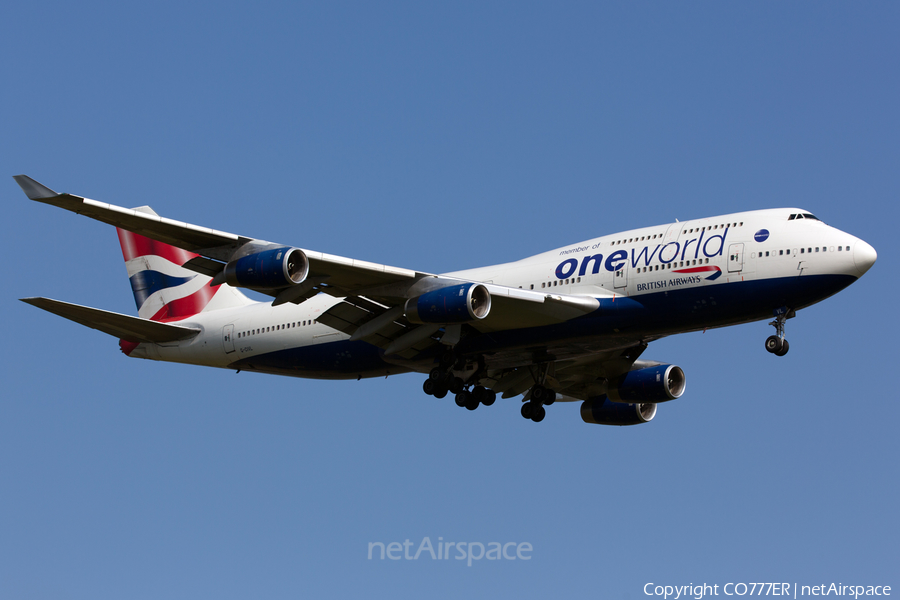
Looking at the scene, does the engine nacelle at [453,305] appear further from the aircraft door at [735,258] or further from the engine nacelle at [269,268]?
the aircraft door at [735,258]

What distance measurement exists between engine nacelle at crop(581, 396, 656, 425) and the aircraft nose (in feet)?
44.1

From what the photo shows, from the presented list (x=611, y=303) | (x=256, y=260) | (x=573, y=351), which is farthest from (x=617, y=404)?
(x=256, y=260)

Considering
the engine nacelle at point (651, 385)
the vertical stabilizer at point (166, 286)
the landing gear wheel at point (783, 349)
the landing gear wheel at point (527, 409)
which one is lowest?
the landing gear wheel at point (783, 349)

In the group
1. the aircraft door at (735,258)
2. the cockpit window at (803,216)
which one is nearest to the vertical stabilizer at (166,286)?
the aircraft door at (735,258)

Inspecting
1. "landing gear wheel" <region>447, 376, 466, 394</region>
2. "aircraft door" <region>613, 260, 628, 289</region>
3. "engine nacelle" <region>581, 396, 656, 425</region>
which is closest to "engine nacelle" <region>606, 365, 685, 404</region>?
"engine nacelle" <region>581, 396, 656, 425</region>

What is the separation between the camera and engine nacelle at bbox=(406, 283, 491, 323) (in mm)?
31078

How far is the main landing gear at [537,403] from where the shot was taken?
124 feet

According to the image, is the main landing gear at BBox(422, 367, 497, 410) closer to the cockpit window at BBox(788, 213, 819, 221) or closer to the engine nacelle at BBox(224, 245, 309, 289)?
the engine nacelle at BBox(224, 245, 309, 289)

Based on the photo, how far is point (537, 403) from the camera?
125 feet

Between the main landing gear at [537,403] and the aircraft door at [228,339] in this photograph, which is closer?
the main landing gear at [537,403]

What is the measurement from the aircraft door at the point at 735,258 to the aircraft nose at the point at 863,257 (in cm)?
319

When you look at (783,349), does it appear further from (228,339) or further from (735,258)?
(228,339)

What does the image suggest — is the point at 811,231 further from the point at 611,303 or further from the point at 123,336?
the point at 123,336

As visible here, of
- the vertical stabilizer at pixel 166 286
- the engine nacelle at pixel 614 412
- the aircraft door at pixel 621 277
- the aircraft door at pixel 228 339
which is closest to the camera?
the aircraft door at pixel 621 277
